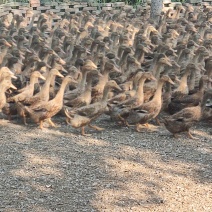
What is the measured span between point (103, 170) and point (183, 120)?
196cm

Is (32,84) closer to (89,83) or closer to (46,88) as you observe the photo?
(46,88)

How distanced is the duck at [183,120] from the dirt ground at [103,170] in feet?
0.54

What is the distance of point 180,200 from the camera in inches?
283

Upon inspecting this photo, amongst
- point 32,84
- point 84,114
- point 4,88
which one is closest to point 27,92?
point 32,84

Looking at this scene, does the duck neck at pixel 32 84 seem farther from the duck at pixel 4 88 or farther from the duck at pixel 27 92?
the duck at pixel 4 88

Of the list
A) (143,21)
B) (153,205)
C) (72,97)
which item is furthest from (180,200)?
(143,21)

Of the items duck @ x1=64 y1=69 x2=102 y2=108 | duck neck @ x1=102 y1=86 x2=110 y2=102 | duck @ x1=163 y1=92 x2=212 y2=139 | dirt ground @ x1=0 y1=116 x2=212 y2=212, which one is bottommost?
dirt ground @ x1=0 y1=116 x2=212 y2=212

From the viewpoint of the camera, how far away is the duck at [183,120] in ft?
30.8

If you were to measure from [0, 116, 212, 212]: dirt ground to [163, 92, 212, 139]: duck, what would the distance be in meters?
0.16

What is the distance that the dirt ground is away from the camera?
7129mm

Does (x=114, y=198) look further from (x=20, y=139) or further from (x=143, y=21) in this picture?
(x=143, y=21)

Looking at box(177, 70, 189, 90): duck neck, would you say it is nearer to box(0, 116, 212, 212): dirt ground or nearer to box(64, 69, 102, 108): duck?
box(0, 116, 212, 212): dirt ground

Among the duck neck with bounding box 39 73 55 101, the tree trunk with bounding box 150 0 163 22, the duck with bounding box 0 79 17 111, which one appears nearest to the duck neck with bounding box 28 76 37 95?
the duck neck with bounding box 39 73 55 101

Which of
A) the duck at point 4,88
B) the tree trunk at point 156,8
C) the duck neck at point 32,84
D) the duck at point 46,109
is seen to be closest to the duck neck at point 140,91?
the duck at point 46,109
